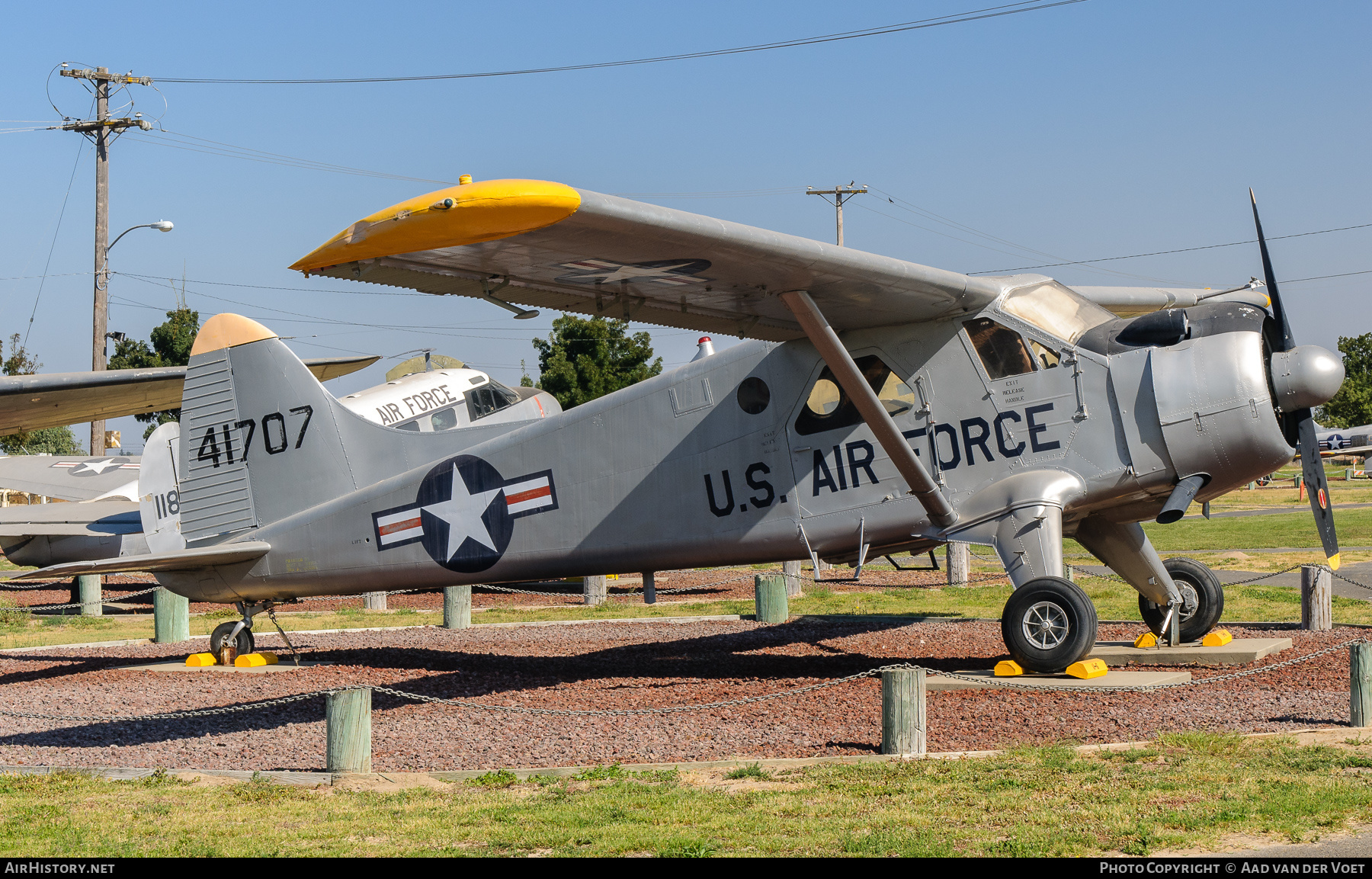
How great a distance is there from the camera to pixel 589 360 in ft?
157

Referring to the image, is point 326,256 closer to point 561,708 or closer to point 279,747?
point 279,747

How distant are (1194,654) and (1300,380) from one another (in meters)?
2.92

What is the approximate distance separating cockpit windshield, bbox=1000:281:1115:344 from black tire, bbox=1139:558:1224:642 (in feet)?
A: 10.2

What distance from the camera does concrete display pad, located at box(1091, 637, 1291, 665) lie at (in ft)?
35.1

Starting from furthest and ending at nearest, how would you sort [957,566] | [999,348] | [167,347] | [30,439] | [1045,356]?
[30,439], [167,347], [957,566], [999,348], [1045,356]

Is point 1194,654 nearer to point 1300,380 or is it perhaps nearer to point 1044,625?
point 1044,625

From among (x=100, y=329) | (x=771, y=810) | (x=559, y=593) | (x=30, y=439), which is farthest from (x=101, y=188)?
(x=30, y=439)

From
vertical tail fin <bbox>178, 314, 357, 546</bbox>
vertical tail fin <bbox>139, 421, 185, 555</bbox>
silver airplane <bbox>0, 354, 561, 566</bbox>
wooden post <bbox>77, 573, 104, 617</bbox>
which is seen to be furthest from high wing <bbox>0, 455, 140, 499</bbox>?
vertical tail fin <bbox>178, 314, 357, 546</bbox>

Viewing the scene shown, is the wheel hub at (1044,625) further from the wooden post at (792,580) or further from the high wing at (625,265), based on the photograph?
the wooden post at (792,580)

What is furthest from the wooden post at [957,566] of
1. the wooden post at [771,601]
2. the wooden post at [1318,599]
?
the wooden post at [1318,599]

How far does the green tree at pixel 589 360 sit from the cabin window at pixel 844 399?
36294 mm

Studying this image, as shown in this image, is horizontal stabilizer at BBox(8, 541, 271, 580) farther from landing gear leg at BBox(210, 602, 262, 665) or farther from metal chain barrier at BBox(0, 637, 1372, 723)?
metal chain barrier at BBox(0, 637, 1372, 723)

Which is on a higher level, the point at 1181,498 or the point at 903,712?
the point at 1181,498

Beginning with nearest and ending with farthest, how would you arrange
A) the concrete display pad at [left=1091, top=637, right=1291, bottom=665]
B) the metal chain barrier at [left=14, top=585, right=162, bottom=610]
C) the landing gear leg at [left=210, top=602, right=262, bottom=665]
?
the concrete display pad at [left=1091, top=637, right=1291, bottom=665]
the landing gear leg at [left=210, top=602, right=262, bottom=665]
the metal chain barrier at [left=14, top=585, right=162, bottom=610]
